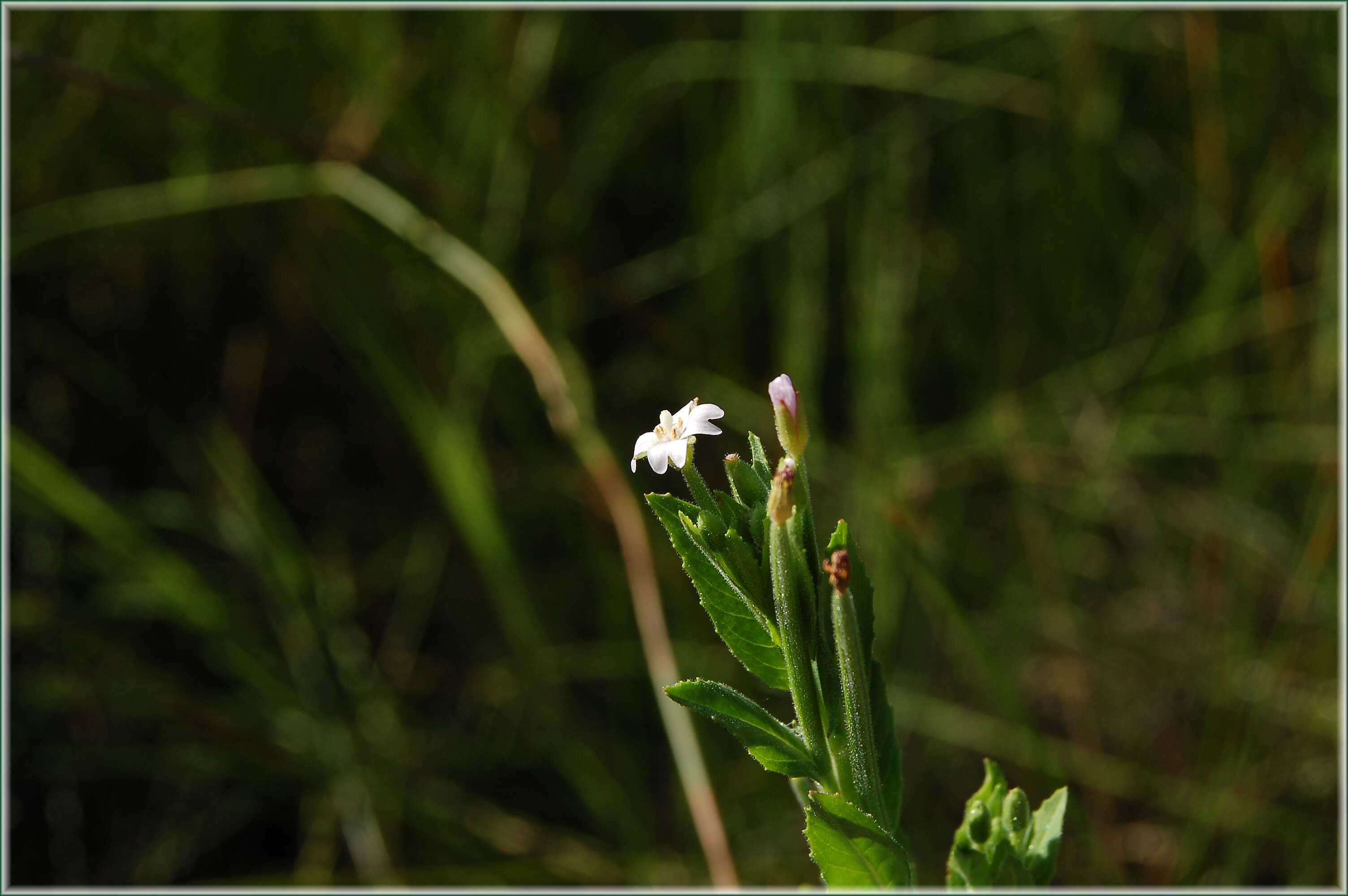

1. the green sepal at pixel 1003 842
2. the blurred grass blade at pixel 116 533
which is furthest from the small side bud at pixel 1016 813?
the blurred grass blade at pixel 116 533

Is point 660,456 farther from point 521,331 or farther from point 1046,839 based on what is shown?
point 521,331

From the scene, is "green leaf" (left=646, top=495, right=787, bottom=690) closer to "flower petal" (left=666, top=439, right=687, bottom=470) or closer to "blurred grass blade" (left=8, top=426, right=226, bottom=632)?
"flower petal" (left=666, top=439, right=687, bottom=470)

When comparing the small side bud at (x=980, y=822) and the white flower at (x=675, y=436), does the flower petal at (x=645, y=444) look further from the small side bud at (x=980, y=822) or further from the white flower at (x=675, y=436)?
the small side bud at (x=980, y=822)

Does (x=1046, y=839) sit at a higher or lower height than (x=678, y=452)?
lower

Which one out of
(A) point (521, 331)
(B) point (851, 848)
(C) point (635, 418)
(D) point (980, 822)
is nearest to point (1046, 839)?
(D) point (980, 822)

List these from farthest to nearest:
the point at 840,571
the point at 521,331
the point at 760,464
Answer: the point at 521,331 < the point at 760,464 < the point at 840,571

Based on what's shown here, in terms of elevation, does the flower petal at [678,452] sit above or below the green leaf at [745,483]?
above

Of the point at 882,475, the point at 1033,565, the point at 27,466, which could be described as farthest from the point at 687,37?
the point at 27,466
